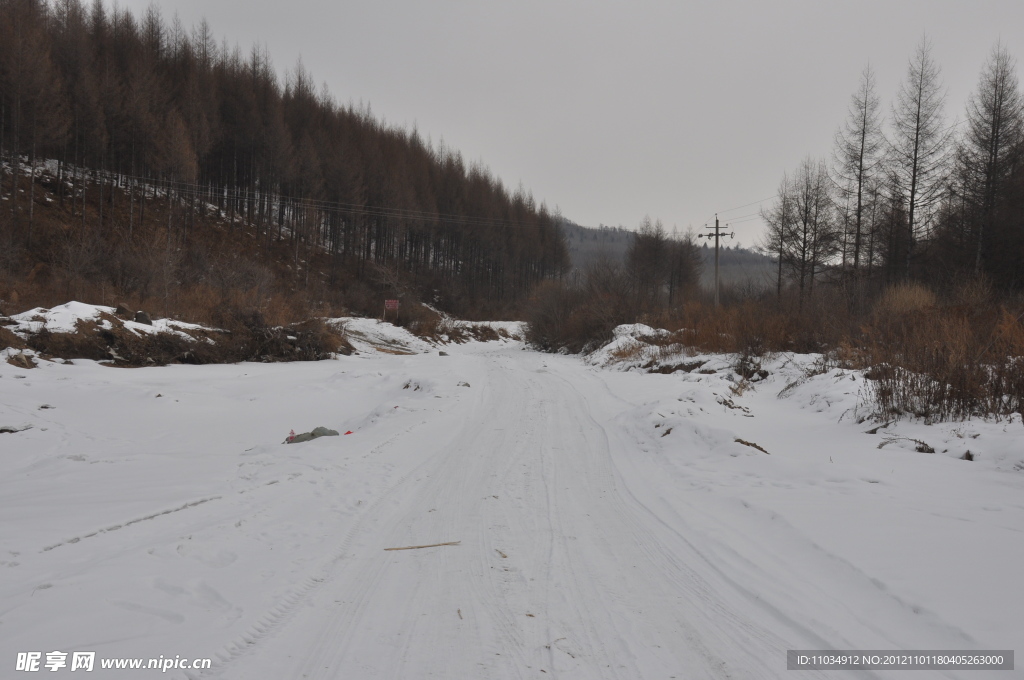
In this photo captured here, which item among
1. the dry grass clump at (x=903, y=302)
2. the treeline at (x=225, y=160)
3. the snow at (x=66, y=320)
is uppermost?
the treeline at (x=225, y=160)

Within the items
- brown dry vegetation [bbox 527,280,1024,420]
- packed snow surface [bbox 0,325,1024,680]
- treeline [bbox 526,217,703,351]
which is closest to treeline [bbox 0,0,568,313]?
treeline [bbox 526,217,703,351]

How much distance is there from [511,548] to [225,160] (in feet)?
180

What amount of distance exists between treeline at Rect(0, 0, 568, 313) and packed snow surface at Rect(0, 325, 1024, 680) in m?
32.0

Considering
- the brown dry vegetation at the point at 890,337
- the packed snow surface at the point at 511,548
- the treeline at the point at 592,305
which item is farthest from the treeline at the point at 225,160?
the packed snow surface at the point at 511,548

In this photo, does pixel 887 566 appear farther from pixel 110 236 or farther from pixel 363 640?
pixel 110 236

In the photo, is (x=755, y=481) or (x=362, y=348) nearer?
(x=755, y=481)

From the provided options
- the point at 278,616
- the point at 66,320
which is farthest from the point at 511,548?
the point at 66,320

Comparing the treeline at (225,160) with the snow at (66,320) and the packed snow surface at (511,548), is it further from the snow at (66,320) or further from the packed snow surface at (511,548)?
the packed snow surface at (511,548)

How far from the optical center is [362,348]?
880 inches

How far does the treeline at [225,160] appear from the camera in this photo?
31.0 m

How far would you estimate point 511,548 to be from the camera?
359cm

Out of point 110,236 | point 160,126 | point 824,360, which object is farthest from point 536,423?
point 160,126

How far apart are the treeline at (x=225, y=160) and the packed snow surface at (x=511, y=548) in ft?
105

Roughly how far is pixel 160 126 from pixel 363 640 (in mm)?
46377
